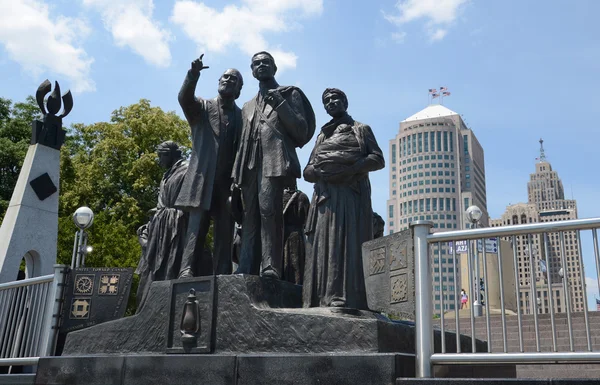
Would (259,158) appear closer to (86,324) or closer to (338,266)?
(338,266)

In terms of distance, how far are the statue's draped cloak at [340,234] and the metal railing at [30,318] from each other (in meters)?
2.90

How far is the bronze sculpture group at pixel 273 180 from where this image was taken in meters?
6.18

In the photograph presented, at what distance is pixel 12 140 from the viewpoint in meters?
31.3

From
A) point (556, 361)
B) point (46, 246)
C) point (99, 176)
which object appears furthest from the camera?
point (99, 176)

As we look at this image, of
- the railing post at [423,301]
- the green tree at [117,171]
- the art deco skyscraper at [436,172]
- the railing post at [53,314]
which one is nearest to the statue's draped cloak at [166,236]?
the railing post at [53,314]

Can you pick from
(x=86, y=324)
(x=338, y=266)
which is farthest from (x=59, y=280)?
→ (x=338, y=266)

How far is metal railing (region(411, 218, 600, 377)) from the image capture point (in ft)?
13.9

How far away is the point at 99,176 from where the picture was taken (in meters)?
30.1

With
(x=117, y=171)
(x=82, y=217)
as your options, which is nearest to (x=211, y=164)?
(x=82, y=217)

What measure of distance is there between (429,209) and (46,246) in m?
126

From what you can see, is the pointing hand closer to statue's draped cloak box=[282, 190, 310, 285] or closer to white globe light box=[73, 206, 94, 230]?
statue's draped cloak box=[282, 190, 310, 285]

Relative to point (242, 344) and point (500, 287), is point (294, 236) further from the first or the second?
point (500, 287)

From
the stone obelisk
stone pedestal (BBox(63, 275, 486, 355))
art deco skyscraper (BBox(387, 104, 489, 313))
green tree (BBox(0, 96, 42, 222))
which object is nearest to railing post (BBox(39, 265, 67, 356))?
stone pedestal (BBox(63, 275, 486, 355))

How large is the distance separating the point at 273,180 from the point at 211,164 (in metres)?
0.91
